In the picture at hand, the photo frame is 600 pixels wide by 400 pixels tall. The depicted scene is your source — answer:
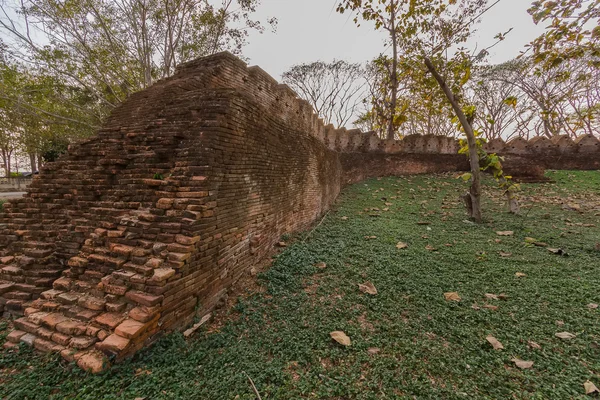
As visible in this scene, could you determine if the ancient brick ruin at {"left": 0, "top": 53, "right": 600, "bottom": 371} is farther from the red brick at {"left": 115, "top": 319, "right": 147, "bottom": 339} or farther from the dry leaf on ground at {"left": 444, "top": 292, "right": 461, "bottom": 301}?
the dry leaf on ground at {"left": 444, "top": 292, "right": 461, "bottom": 301}

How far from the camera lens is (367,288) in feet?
10.5

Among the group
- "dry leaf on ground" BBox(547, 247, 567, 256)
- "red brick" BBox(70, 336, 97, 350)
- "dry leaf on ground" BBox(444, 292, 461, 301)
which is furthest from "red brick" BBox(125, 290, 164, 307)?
"dry leaf on ground" BBox(547, 247, 567, 256)

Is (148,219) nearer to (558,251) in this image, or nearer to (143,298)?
(143,298)

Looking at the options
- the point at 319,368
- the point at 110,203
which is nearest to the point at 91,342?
the point at 110,203

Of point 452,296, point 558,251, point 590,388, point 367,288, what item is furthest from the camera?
point 558,251

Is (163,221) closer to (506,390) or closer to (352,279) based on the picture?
(352,279)

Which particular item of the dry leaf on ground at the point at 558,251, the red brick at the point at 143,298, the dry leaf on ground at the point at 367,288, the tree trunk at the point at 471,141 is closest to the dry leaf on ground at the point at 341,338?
the dry leaf on ground at the point at 367,288

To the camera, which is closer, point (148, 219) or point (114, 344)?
point (114, 344)

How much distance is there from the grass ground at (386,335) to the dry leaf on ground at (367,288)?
0.07m

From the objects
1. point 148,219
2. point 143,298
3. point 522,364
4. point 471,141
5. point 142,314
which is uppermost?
point 471,141

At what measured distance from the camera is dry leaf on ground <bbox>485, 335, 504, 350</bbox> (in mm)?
2209

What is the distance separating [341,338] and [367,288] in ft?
3.29

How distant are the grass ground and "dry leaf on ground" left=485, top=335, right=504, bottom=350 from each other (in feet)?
0.15

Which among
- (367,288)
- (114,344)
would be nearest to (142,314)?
(114,344)
